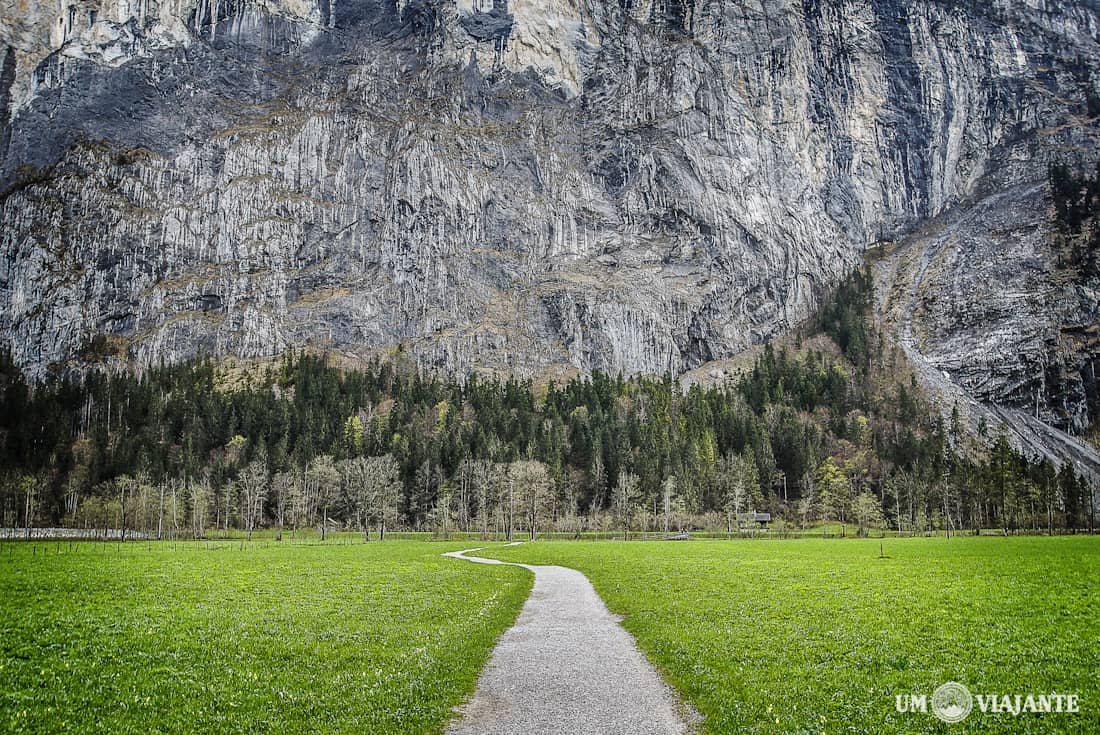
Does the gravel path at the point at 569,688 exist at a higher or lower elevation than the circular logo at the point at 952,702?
lower

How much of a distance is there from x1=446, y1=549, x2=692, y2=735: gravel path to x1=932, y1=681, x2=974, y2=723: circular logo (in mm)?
5307

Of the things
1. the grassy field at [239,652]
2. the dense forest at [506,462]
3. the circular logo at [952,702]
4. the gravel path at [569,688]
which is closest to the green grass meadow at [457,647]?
the grassy field at [239,652]

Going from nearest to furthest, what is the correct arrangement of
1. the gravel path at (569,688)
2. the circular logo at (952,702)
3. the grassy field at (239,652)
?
the circular logo at (952,702), the grassy field at (239,652), the gravel path at (569,688)

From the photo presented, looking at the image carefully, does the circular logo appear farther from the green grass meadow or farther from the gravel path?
the gravel path

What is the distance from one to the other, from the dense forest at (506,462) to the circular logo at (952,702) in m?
94.1

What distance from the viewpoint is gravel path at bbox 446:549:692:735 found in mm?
14602

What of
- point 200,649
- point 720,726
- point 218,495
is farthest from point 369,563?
point 218,495

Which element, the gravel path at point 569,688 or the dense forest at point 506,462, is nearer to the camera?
the gravel path at point 569,688

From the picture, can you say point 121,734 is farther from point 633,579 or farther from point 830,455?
point 830,455

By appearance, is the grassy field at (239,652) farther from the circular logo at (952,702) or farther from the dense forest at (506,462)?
the dense forest at (506,462)

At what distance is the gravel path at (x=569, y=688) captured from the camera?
→ 14.6 metres

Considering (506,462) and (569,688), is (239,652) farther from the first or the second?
(506,462)

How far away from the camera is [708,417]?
17038cm

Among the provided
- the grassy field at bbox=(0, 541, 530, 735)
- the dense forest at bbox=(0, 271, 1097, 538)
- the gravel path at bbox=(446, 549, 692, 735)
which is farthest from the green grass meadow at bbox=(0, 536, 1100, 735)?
the dense forest at bbox=(0, 271, 1097, 538)
